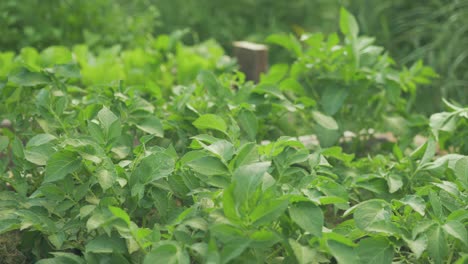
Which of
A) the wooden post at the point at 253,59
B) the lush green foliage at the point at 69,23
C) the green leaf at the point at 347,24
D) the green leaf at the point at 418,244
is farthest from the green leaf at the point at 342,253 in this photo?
the lush green foliage at the point at 69,23

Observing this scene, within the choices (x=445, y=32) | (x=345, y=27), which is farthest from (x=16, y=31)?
(x=445, y=32)

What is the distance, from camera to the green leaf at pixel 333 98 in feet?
A: 7.00

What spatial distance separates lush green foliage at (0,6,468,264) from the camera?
4.22 ft

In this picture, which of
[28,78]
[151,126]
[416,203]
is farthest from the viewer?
[28,78]

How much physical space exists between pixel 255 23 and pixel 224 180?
4.43 metres

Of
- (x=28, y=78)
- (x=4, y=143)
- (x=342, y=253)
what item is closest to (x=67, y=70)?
(x=28, y=78)

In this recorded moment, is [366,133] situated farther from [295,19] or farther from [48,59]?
[295,19]

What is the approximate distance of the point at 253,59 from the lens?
323 cm

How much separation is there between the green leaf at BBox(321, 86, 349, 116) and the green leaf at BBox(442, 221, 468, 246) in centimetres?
81

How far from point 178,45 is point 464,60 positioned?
2.58 m

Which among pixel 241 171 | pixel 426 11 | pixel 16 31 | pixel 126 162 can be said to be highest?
pixel 241 171

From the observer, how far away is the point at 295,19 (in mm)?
5785

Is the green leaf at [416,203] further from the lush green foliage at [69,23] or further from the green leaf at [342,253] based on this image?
the lush green foliage at [69,23]

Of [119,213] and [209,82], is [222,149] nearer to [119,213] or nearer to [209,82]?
[119,213]
